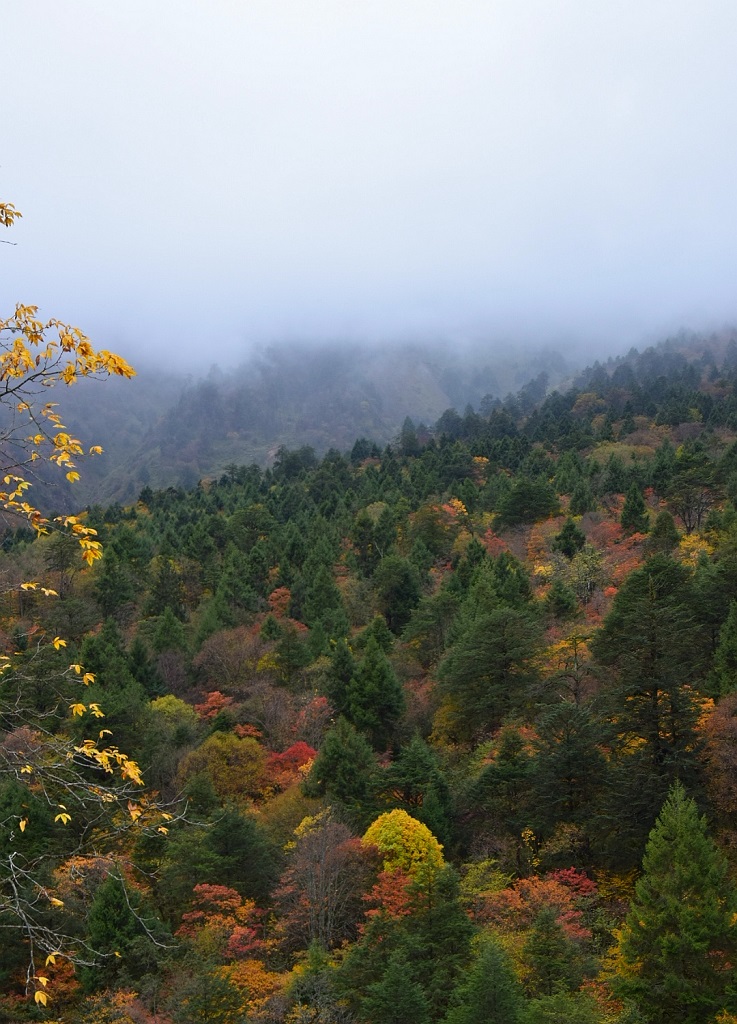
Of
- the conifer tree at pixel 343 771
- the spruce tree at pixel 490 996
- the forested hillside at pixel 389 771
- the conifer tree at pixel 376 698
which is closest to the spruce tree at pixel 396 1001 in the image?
the forested hillside at pixel 389 771

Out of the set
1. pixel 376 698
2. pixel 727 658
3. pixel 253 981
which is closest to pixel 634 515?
pixel 376 698

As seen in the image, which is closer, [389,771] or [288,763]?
[389,771]

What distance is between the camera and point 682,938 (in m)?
17.5

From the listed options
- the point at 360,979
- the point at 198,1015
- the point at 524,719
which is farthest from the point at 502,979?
the point at 524,719

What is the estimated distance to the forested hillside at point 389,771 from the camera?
17859 mm

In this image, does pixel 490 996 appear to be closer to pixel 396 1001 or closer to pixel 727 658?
pixel 396 1001

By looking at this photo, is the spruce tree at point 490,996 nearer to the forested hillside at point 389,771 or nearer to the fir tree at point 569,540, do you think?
the forested hillside at point 389,771

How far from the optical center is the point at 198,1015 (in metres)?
19.6

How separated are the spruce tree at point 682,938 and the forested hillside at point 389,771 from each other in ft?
0.25

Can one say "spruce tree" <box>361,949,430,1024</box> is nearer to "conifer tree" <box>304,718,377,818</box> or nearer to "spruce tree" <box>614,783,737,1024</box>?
"spruce tree" <box>614,783,737,1024</box>

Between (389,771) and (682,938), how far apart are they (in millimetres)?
15423

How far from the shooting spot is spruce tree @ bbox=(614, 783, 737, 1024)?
1736 cm

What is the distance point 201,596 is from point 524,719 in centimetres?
3498

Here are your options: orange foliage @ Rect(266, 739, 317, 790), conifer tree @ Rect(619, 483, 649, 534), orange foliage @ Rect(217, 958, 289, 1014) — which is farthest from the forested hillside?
conifer tree @ Rect(619, 483, 649, 534)
